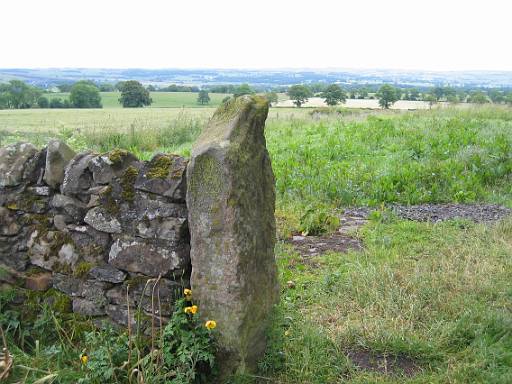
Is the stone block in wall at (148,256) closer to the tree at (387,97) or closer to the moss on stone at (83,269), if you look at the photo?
the moss on stone at (83,269)

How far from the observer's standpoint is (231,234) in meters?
3.72

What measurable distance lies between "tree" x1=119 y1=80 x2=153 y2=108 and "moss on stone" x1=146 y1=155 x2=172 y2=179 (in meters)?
30.3

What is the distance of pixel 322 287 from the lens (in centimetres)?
533

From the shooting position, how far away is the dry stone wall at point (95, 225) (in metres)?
4.09

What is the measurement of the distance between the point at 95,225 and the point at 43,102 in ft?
108

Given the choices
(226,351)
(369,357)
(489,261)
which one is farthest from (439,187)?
(226,351)

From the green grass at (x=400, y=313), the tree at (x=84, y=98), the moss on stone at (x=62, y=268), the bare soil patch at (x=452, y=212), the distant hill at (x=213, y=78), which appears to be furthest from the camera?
the distant hill at (x=213, y=78)

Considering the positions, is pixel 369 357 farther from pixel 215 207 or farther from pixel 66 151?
pixel 66 151

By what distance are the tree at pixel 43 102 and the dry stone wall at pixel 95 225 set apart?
101 ft

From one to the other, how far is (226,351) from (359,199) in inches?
222

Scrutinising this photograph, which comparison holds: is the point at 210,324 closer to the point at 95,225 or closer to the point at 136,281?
the point at 136,281

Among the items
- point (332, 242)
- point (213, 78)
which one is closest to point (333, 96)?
point (332, 242)

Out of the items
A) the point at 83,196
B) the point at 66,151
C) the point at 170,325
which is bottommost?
the point at 170,325

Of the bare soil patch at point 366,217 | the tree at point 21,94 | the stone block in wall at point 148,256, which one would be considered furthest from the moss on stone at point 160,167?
the tree at point 21,94
